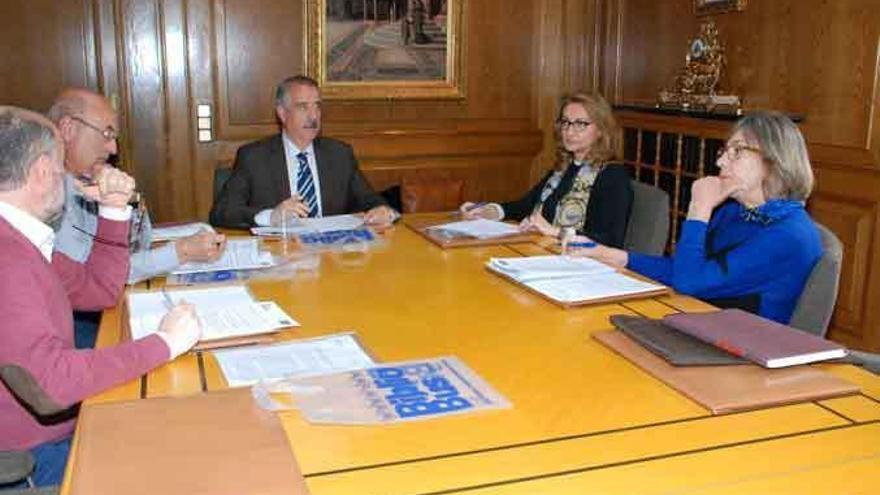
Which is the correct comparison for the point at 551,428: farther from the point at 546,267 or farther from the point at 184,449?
the point at 546,267

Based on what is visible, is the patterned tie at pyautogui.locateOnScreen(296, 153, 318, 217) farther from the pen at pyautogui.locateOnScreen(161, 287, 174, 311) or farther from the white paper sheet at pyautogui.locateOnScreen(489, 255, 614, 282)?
the pen at pyautogui.locateOnScreen(161, 287, 174, 311)

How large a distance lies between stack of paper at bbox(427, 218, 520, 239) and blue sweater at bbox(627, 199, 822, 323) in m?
0.64

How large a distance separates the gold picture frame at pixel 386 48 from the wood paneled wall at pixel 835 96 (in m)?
1.47

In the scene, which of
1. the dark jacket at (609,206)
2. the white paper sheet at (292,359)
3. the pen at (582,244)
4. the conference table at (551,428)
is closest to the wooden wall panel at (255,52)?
the dark jacket at (609,206)

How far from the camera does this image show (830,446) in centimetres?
123

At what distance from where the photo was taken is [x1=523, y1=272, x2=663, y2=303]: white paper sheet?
1.98 m

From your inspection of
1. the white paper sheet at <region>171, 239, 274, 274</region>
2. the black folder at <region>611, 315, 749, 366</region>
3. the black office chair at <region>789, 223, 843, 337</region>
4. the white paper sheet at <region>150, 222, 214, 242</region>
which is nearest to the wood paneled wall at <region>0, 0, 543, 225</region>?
the white paper sheet at <region>150, 222, 214, 242</region>

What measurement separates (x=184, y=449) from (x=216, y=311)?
72 cm

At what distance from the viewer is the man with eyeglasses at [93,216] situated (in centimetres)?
199

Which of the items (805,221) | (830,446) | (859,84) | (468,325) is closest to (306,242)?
(468,325)

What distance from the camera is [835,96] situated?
3.44 meters

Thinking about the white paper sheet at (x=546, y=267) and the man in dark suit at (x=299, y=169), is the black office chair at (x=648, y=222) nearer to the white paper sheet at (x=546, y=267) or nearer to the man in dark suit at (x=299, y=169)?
the white paper sheet at (x=546, y=267)

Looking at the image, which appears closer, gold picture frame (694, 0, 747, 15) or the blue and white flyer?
the blue and white flyer

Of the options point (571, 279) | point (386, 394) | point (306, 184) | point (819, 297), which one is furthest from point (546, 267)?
point (306, 184)
